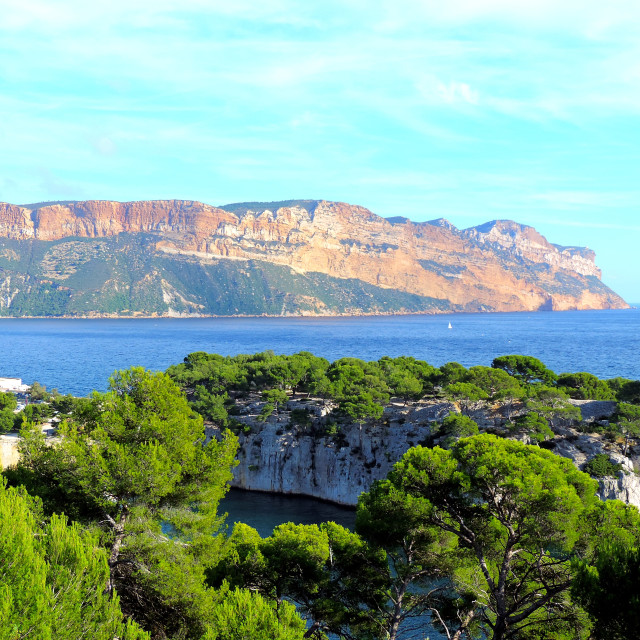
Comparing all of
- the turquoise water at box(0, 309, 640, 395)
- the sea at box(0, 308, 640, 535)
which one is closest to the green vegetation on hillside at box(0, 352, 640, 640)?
the sea at box(0, 308, 640, 535)

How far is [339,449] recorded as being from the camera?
46.4m

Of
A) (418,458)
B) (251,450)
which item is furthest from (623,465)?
(251,450)

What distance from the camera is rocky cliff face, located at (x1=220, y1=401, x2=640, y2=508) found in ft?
144

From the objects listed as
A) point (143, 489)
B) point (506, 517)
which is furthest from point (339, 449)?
point (143, 489)

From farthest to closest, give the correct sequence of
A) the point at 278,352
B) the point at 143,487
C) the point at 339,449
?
1. the point at 278,352
2. the point at 339,449
3. the point at 143,487

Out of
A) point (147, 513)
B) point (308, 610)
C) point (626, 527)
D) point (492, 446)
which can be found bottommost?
point (308, 610)

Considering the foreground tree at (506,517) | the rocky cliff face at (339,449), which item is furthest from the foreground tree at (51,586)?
the rocky cliff face at (339,449)

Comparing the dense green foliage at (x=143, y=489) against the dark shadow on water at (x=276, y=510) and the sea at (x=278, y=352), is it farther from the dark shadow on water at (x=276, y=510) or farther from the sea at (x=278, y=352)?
the sea at (x=278, y=352)

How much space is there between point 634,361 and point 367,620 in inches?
4507

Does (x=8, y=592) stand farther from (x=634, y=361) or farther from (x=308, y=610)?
(x=634, y=361)

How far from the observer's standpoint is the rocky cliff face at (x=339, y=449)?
43.8m

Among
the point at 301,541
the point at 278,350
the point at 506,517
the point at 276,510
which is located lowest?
the point at 276,510

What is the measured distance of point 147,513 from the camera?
1670 cm

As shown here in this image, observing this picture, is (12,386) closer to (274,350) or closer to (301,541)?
(274,350)
